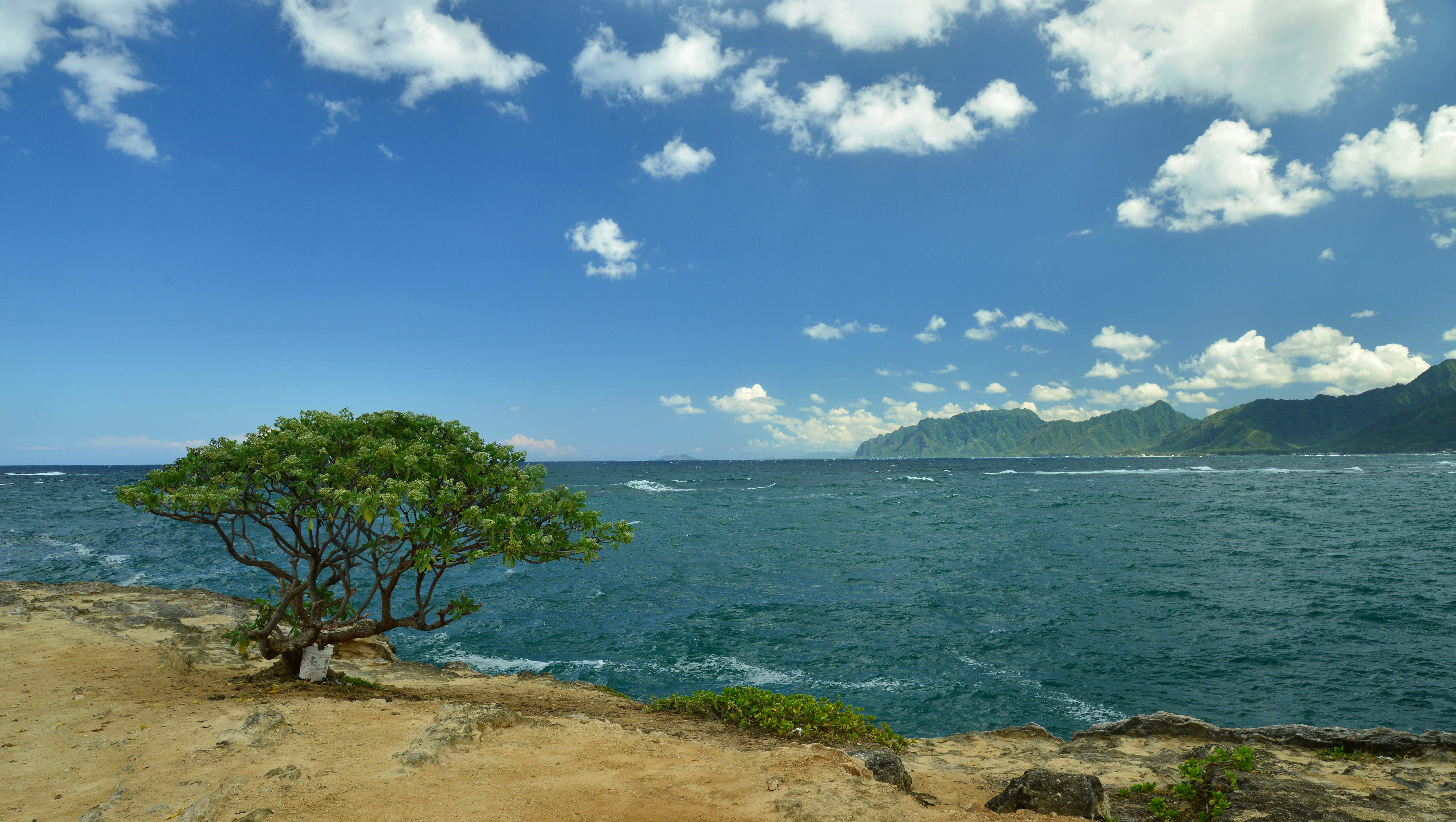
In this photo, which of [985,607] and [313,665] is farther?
[985,607]

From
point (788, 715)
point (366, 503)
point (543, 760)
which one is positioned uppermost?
point (366, 503)

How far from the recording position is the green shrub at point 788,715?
40.5 feet

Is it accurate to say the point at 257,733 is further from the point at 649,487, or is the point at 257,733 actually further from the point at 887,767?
the point at 649,487

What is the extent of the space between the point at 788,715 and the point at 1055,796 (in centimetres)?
514

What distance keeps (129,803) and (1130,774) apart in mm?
14691

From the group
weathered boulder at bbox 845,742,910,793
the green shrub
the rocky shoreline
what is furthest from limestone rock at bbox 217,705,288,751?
weathered boulder at bbox 845,742,910,793

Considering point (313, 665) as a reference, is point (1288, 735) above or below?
below

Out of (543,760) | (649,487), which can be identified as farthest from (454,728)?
(649,487)

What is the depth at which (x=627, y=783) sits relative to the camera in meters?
8.66

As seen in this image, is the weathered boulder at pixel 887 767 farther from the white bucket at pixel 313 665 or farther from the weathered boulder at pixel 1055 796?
the white bucket at pixel 313 665

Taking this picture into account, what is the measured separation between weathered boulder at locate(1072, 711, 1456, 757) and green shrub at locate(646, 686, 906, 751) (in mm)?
4591

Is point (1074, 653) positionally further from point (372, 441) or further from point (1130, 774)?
point (372, 441)

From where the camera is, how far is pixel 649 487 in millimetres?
108312

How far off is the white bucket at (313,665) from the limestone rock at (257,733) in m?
3.12
